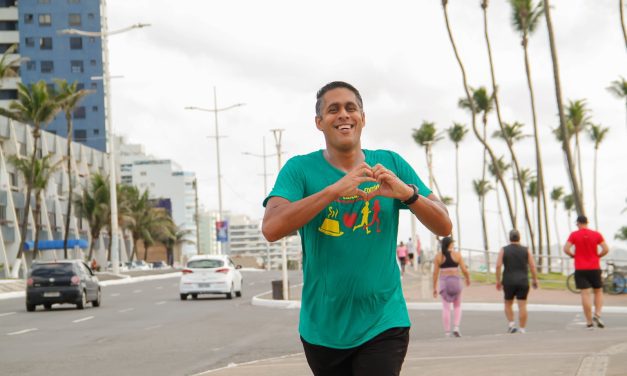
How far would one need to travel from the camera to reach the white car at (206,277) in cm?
3503

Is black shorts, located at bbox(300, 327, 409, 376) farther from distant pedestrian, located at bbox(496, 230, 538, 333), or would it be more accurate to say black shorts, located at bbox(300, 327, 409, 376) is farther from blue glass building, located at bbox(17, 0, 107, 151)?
blue glass building, located at bbox(17, 0, 107, 151)

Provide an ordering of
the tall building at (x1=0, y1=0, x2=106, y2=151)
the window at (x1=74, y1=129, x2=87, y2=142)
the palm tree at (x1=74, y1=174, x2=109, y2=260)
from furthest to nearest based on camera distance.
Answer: the window at (x1=74, y1=129, x2=87, y2=142) < the tall building at (x1=0, y1=0, x2=106, y2=151) < the palm tree at (x1=74, y1=174, x2=109, y2=260)

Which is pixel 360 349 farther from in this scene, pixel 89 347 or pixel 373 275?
pixel 89 347

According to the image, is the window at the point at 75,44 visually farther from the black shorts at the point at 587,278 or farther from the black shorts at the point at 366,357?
the black shorts at the point at 366,357

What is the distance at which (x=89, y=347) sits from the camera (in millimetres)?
16312

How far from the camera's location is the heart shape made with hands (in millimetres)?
4262

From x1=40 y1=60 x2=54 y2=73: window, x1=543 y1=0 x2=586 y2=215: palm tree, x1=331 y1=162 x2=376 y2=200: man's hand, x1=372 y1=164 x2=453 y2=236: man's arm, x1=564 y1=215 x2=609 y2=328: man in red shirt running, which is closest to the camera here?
x1=331 y1=162 x2=376 y2=200: man's hand

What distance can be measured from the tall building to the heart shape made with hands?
4589 inches

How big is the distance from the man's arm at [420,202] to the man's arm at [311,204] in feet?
0.23

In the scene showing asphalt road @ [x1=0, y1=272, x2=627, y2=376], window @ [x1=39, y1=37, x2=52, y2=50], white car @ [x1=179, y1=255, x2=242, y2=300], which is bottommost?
asphalt road @ [x1=0, y1=272, x2=627, y2=376]

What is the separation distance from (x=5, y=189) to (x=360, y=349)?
7405 cm

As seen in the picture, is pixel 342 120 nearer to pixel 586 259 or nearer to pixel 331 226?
pixel 331 226

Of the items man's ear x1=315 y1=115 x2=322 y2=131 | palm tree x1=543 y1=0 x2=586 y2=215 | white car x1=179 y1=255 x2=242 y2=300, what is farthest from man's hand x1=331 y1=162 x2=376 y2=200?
palm tree x1=543 y1=0 x2=586 y2=215

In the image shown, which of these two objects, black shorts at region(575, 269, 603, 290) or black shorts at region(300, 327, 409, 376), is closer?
black shorts at region(300, 327, 409, 376)
